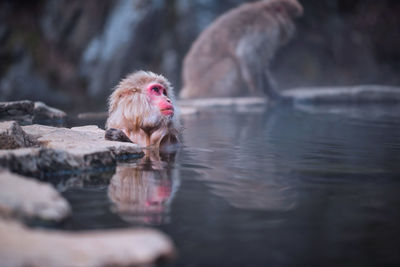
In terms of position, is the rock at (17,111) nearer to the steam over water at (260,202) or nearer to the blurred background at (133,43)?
the steam over water at (260,202)

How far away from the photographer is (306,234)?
1.49 m

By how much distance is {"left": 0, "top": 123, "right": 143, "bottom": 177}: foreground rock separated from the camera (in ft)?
6.97

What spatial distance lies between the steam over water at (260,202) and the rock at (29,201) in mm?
64

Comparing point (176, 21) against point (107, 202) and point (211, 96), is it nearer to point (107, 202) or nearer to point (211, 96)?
point (211, 96)

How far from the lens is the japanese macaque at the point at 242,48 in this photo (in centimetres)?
814

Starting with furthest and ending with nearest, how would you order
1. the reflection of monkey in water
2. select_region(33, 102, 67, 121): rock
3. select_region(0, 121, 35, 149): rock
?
select_region(33, 102, 67, 121): rock → select_region(0, 121, 35, 149): rock → the reflection of monkey in water

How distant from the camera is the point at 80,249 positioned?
44.2 inches

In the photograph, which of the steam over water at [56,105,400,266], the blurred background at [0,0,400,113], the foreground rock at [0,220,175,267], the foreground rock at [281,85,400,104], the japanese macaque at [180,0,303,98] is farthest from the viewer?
the blurred background at [0,0,400,113]

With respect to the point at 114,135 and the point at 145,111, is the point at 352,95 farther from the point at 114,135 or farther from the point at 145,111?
Answer: the point at 114,135

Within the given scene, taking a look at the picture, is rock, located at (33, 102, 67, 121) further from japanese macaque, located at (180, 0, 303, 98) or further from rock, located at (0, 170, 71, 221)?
japanese macaque, located at (180, 0, 303, 98)

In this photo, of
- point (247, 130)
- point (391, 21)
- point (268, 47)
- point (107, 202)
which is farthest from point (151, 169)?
point (391, 21)

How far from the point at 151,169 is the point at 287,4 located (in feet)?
21.5

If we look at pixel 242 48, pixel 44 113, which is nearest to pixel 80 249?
pixel 44 113

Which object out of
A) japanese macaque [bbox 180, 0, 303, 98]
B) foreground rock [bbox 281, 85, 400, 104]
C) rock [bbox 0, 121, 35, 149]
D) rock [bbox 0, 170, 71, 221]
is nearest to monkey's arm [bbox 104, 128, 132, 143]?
rock [bbox 0, 121, 35, 149]
